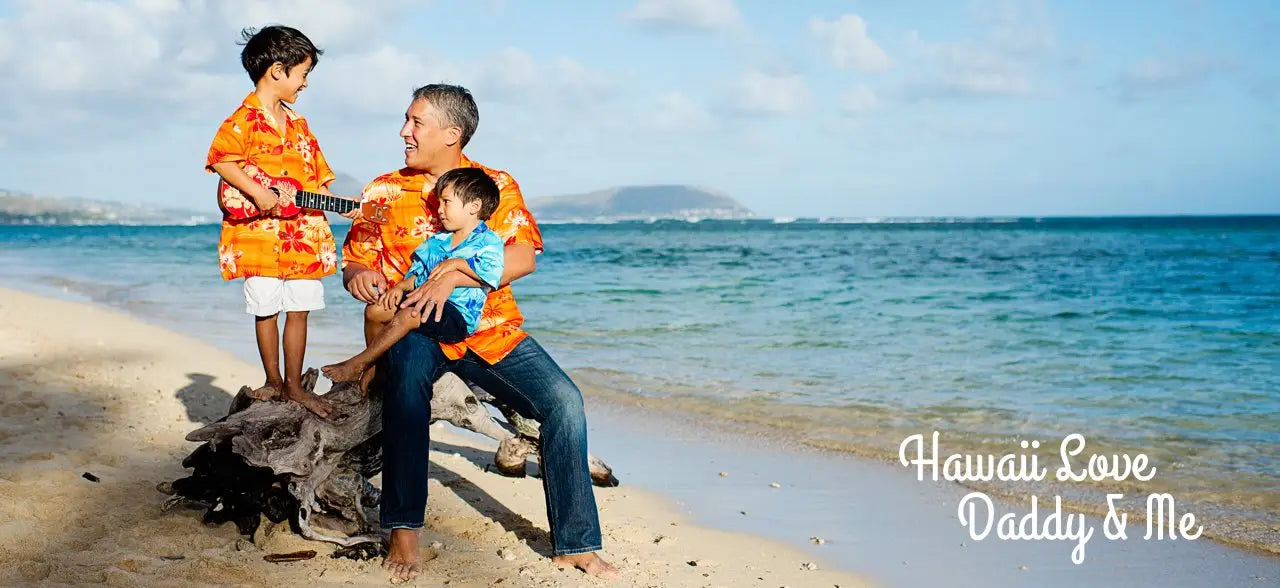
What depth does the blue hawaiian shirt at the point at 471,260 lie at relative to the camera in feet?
11.0

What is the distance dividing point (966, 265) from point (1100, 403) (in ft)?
66.0

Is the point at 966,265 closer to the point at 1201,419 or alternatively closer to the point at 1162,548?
the point at 1201,419

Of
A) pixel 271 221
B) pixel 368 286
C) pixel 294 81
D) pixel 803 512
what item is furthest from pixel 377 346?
pixel 803 512

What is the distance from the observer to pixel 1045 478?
519 cm

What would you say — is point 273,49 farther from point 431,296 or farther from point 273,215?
point 431,296

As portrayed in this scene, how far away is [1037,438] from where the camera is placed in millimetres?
5969

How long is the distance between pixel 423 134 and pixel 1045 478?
367 cm

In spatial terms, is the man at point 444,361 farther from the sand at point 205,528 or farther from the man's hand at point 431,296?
the sand at point 205,528

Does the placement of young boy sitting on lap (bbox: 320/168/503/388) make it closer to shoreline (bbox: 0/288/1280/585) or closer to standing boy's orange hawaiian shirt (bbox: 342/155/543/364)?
standing boy's orange hawaiian shirt (bbox: 342/155/543/364)

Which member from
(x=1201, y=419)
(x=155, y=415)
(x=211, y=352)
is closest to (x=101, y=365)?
(x=211, y=352)

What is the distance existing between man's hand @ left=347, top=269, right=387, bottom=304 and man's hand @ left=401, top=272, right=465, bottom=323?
0.93ft

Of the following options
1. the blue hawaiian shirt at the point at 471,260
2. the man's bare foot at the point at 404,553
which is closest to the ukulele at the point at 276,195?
the blue hawaiian shirt at the point at 471,260

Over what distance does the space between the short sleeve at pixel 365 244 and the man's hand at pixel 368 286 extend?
139 millimetres

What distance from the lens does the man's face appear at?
11.6 feet
